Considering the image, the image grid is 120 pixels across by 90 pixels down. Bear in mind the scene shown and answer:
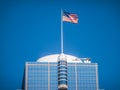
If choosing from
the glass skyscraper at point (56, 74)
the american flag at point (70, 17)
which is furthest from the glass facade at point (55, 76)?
the american flag at point (70, 17)

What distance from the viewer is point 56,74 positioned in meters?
147

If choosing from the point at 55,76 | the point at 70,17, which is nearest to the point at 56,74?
the point at 55,76

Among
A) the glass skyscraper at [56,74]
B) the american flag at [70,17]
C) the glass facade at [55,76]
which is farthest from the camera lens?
the glass facade at [55,76]

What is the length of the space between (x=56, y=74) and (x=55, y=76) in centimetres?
88

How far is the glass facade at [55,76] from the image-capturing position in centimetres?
14623

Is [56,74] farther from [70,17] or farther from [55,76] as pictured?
[70,17]

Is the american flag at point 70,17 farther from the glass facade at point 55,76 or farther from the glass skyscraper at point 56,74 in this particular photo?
the glass facade at point 55,76

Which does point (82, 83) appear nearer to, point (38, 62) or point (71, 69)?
point (71, 69)

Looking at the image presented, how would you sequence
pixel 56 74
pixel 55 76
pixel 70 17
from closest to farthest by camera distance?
1. pixel 70 17
2. pixel 55 76
3. pixel 56 74

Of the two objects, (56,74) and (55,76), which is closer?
(55,76)

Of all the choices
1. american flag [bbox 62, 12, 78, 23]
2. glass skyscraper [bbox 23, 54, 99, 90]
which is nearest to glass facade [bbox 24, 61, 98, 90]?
glass skyscraper [bbox 23, 54, 99, 90]

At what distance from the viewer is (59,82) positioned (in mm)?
138875

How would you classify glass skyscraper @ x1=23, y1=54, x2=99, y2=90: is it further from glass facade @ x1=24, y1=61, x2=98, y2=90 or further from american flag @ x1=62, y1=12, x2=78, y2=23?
american flag @ x1=62, y1=12, x2=78, y2=23

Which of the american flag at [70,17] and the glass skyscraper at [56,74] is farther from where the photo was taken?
the glass skyscraper at [56,74]
